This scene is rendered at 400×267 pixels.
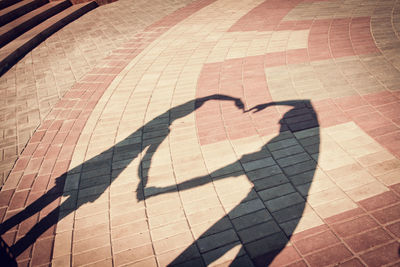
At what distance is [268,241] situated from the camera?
2588 millimetres

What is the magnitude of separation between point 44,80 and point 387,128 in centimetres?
743

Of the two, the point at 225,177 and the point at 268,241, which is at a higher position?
the point at 225,177

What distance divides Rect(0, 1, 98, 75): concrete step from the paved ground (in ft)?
9.77

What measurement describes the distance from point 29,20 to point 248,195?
10648mm

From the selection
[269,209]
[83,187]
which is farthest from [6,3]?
[269,209]

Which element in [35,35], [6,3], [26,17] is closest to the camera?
[35,35]

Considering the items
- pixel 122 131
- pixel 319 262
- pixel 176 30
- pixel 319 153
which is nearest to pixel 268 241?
pixel 319 262

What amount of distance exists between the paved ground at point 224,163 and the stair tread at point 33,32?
340 centimetres

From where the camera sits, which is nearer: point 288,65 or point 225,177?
point 225,177

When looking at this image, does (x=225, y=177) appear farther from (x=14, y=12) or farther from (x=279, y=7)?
(x=14, y=12)

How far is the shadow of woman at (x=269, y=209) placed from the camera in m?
2.54

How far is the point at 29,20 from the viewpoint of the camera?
9133 mm

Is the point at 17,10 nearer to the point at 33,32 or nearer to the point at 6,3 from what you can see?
the point at 6,3

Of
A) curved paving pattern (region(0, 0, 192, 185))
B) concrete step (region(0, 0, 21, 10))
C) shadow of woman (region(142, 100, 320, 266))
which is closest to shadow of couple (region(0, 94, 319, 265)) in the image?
shadow of woman (region(142, 100, 320, 266))
